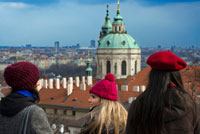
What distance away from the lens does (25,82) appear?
3875mm

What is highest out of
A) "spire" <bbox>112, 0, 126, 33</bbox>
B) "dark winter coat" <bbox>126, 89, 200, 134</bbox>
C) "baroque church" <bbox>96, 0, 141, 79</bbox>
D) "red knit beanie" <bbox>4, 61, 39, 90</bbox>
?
"spire" <bbox>112, 0, 126, 33</bbox>

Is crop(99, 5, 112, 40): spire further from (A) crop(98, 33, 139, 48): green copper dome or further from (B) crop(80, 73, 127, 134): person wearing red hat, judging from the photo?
(B) crop(80, 73, 127, 134): person wearing red hat

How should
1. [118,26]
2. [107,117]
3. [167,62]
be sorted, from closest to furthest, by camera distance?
1. [167,62]
2. [107,117]
3. [118,26]

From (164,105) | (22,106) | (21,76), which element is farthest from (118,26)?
(164,105)

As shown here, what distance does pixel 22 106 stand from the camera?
12.3 ft

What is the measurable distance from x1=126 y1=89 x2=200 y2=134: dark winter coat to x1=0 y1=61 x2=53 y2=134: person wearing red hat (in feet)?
3.68

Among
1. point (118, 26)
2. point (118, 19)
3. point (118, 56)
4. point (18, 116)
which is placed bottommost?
point (118, 56)

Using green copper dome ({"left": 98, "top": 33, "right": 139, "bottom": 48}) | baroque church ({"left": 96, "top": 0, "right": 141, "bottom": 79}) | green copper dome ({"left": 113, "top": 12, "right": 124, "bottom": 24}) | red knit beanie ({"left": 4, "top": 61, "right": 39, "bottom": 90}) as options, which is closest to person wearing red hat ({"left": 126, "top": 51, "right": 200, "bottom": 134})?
red knit beanie ({"left": 4, "top": 61, "right": 39, "bottom": 90})

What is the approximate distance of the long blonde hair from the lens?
4.46 metres

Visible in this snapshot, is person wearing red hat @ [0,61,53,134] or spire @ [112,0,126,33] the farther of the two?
spire @ [112,0,126,33]

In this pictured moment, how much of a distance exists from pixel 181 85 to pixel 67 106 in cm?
3231

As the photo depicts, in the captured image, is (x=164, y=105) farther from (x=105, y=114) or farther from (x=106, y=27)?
(x=106, y=27)

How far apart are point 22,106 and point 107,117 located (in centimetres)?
114

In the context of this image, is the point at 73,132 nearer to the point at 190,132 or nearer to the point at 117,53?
the point at 190,132
